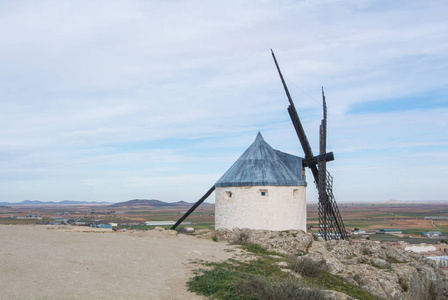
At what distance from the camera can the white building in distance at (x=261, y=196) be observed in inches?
679

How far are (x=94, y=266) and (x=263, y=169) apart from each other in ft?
32.6

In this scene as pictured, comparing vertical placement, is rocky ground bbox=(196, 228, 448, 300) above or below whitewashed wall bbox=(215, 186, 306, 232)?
below

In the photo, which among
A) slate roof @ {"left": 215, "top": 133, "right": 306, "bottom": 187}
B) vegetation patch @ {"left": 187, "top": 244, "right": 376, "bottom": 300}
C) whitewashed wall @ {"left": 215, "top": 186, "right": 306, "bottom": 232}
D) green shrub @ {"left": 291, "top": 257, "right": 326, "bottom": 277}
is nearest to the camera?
vegetation patch @ {"left": 187, "top": 244, "right": 376, "bottom": 300}

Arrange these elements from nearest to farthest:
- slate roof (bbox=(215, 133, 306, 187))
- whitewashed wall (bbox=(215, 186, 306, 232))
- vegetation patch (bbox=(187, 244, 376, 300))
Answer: vegetation patch (bbox=(187, 244, 376, 300)) → whitewashed wall (bbox=(215, 186, 306, 232)) → slate roof (bbox=(215, 133, 306, 187))

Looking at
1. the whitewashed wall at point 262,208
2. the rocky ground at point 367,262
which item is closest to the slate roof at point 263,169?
the whitewashed wall at point 262,208

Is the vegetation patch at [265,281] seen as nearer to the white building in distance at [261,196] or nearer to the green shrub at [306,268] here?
the green shrub at [306,268]

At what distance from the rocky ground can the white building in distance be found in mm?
746

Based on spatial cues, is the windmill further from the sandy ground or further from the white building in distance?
the sandy ground

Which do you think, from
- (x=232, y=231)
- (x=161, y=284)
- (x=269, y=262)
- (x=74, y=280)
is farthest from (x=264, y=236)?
(x=74, y=280)

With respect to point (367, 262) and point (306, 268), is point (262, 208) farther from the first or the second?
point (306, 268)

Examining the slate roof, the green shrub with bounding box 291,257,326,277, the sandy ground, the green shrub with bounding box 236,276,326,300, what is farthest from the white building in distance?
the green shrub with bounding box 236,276,326,300

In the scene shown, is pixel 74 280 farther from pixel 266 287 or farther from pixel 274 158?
pixel 274 158

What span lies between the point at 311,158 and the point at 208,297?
1223 cm

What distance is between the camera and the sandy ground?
787 centimetres
